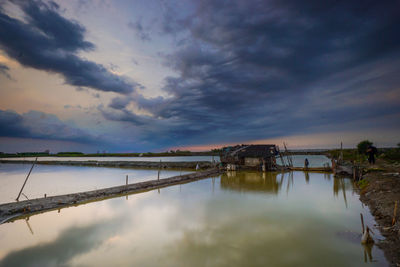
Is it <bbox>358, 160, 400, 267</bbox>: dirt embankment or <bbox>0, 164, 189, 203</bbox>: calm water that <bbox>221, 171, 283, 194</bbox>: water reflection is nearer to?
<bbox>358, 160, 400, 267</bbox>: dirt embankment

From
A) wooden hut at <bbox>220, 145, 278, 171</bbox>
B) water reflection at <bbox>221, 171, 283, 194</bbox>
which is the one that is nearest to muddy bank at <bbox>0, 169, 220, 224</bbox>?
water reflection at <bbox>221, 171, 283, 194</bbox>

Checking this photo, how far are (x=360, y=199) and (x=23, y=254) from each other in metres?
16.2

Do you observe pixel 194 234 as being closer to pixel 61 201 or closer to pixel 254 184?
pixel 61 201

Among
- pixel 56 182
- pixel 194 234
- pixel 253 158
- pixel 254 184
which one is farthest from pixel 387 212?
pixel 56 182

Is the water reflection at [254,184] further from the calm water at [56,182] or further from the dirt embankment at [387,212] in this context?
the calm water at [56,182]

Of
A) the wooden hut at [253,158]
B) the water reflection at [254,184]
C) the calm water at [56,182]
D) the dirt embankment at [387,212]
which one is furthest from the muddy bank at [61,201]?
the dirt embankment at [387,212]

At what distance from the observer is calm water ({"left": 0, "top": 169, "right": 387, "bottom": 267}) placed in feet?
18.0

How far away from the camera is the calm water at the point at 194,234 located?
5500mm

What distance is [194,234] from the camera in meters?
7.09

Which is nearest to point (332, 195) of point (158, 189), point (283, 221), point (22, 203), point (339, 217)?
point (339, 217)

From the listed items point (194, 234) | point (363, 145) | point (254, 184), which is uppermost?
point (363, 145)

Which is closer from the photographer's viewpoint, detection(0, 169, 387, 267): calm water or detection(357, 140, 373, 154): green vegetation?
detection(0, 169, 387, 267): calm water

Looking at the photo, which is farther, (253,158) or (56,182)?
(253,158)

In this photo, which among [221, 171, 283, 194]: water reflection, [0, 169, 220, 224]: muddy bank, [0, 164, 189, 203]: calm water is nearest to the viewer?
[0, 169, 220, 224]: muddy bank
